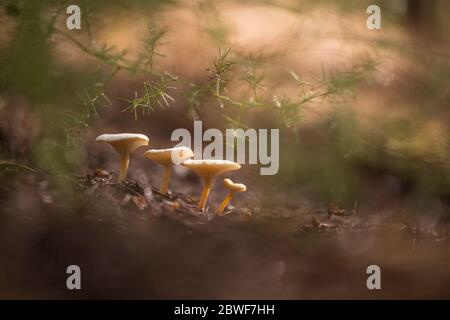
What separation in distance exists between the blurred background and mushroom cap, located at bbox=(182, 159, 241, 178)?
0.06 m

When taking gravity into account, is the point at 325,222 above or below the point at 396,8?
below

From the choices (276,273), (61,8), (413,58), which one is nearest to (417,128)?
(413,58)

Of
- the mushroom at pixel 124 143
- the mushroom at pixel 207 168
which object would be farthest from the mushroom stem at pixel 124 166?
the mushroom at pixel 207 168

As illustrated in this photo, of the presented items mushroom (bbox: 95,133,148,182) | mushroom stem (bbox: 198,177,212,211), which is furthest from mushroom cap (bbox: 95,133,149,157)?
mushroom stem (bbox: 198,177,212,211)

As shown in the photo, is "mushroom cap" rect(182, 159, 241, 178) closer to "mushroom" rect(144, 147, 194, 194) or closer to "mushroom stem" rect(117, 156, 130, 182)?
"mushroom" rect(144, 147, 194, 194)

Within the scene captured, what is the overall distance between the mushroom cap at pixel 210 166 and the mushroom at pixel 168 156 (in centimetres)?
2

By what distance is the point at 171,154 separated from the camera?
2.98 ft

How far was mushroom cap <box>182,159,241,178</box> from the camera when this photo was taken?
891 mm

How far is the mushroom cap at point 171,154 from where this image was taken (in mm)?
904

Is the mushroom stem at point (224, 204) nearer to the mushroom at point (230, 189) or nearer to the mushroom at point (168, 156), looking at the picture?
the mushroom at point (230, 189)

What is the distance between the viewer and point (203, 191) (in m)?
0.95

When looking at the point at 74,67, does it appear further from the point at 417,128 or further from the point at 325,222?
the point at 417,128

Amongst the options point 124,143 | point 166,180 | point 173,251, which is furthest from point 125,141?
point 173,251
